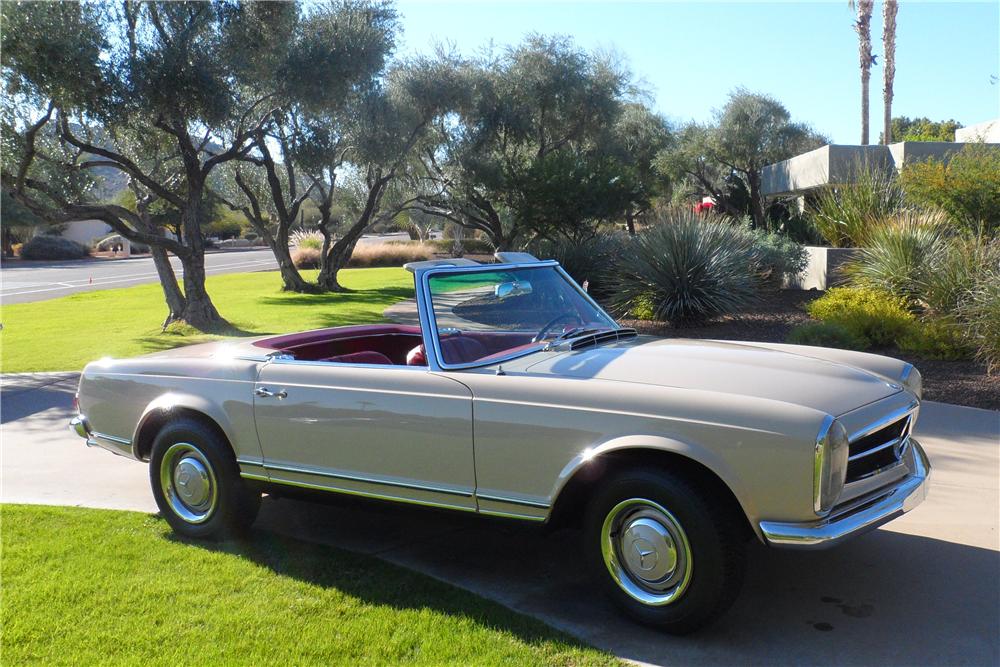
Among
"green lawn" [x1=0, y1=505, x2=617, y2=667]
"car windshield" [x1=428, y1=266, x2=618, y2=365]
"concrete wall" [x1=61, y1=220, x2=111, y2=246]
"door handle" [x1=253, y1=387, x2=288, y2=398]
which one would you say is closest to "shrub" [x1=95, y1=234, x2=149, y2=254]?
"concrete wall" [x1=61, y1=220, x2=111, y2=246]

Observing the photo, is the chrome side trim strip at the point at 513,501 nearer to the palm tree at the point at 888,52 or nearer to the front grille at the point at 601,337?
the front grille at the point at 601,337

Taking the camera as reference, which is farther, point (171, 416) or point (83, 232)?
point (83, 232)

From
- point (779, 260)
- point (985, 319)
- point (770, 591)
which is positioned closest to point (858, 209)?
point (779, 260)

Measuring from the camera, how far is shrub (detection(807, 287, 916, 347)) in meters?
10.5

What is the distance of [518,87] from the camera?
25.8 m

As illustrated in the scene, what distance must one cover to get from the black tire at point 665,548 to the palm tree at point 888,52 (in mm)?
35680

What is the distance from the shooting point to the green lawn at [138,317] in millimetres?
13664

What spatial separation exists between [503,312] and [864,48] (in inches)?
1490

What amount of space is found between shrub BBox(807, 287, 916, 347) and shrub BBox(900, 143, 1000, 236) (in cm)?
261

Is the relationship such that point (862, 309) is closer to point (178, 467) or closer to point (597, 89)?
point (178, 467)

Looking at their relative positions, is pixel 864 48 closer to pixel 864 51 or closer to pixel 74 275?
pixel 864 51

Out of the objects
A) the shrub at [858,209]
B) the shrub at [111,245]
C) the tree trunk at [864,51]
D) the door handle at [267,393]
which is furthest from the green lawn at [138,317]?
the shrub at [111,245]

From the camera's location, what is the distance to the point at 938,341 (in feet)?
32.1

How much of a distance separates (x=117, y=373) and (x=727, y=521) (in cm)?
367
